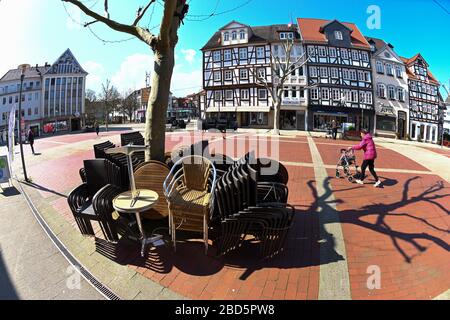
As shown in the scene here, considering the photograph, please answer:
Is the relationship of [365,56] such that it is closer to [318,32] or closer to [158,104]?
[318,32]

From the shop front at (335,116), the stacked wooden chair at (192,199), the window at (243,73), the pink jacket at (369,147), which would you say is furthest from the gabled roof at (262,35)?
the stacked wooden chair at (192,199)

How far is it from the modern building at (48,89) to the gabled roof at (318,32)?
42.0 meters

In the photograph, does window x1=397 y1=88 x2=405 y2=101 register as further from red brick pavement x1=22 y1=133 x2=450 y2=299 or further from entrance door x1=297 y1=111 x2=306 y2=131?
red brick pavement x1=22 y1=133 x2=450 y2=299

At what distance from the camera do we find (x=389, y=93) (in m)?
32.5

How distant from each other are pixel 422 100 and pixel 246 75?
26.8 metres

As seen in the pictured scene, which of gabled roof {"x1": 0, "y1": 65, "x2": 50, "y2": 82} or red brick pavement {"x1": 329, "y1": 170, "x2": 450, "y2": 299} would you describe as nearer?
red brick pavement {"x1": 329, "y1": 170, "x2": 450, "y2": 299}

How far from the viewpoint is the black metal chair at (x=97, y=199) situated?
3.33 m

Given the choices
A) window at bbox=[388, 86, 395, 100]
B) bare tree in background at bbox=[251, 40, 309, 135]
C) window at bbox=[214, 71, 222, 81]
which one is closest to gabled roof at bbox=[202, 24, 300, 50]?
bare tree in background at bbox=[251, 40, 309, 135]

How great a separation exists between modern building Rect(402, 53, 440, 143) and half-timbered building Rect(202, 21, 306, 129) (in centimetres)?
1720

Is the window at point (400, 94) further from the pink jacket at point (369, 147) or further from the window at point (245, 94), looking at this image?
the pink jacket at point (369, 147)

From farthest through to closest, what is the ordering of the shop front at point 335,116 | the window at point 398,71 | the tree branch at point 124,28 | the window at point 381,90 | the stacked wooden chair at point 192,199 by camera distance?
the window at point 398,71, the window at point 381,90, the shop front at point 335,116, the tree branch at point 124,28, the stacked wooden chair at point 192,199

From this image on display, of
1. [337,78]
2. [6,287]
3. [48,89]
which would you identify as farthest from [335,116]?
[48,89]

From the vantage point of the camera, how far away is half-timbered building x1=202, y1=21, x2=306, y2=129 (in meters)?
31.7
